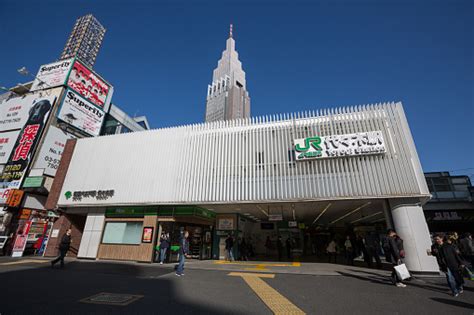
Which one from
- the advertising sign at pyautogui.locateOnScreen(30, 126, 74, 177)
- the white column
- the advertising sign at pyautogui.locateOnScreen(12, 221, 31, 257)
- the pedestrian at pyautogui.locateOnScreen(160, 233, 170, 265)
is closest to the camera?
the pedestrian at pyautogui.locateOnScreen(160, 233, 170, 265)

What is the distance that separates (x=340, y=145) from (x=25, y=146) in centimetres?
3271

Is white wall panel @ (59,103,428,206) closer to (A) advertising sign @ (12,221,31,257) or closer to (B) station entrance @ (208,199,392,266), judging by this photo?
(B) station entrance @ (208,199,392,266)

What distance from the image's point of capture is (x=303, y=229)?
2538 centimetres

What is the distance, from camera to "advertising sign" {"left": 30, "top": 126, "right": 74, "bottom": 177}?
2487 centimetres

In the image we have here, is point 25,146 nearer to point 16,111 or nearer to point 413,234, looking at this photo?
point 16,111

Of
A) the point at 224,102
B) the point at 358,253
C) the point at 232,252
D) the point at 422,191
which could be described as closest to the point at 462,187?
the point at 358,253

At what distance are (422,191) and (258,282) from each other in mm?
9111

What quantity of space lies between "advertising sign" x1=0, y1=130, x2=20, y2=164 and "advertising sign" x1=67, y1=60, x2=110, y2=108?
Answer: 29.4 feet

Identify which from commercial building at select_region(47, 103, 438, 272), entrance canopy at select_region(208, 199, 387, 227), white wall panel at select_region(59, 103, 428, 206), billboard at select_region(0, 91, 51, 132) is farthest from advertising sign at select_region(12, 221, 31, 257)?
billboard at select_region(0, 91, 51, 132)

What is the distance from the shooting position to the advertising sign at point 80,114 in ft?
93.9

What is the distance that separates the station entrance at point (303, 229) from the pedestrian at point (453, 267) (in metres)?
5.23

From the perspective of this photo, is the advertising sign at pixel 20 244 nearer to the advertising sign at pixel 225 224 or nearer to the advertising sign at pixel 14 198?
the advertising sign at pixel 14 198

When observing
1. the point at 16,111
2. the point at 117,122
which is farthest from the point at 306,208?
the point at 117,122

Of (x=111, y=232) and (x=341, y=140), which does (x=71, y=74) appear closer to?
(x=111, y=232)
